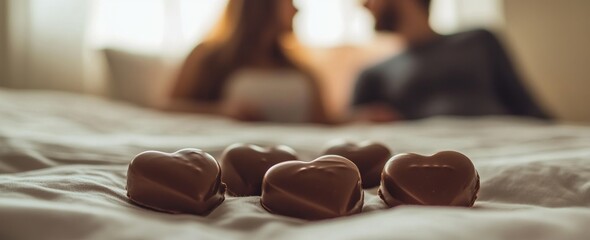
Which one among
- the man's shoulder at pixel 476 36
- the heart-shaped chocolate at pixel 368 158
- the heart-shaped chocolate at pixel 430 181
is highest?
the heart-shaped chocolate at pixel 430 181

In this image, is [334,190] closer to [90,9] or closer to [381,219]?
[381,219]

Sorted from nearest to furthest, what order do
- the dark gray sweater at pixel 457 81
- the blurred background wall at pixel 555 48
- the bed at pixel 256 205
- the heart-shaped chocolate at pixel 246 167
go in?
1. the bed at pixel 256 205
2. the heart-shaped chocolate at pixel 246 167
3. the dark gray sweater at pixel 457 81
4. the blurred background wall at pixel 555 48

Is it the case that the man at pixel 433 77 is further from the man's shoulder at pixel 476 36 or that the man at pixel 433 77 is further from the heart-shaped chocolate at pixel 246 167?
the heart-shaped chocolate at pixel 246 167

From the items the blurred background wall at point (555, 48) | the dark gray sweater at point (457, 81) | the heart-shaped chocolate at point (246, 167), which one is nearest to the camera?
the heart-shaped chocolate at point (246, 167)

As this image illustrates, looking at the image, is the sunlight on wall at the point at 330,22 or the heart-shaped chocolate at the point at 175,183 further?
the sunlight on wall at the point at 330,22

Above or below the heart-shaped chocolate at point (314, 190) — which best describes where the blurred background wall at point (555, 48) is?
below

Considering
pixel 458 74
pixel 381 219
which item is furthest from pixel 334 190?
pixel 458 74

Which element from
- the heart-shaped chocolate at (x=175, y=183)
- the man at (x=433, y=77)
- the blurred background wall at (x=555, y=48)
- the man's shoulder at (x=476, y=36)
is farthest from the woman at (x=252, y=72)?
the heart-shaped chocolate at (x=175, y=183)

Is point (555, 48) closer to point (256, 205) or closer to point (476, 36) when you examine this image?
point (476, 36)

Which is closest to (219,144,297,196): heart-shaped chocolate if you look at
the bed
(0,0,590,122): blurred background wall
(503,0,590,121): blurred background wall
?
the bed
